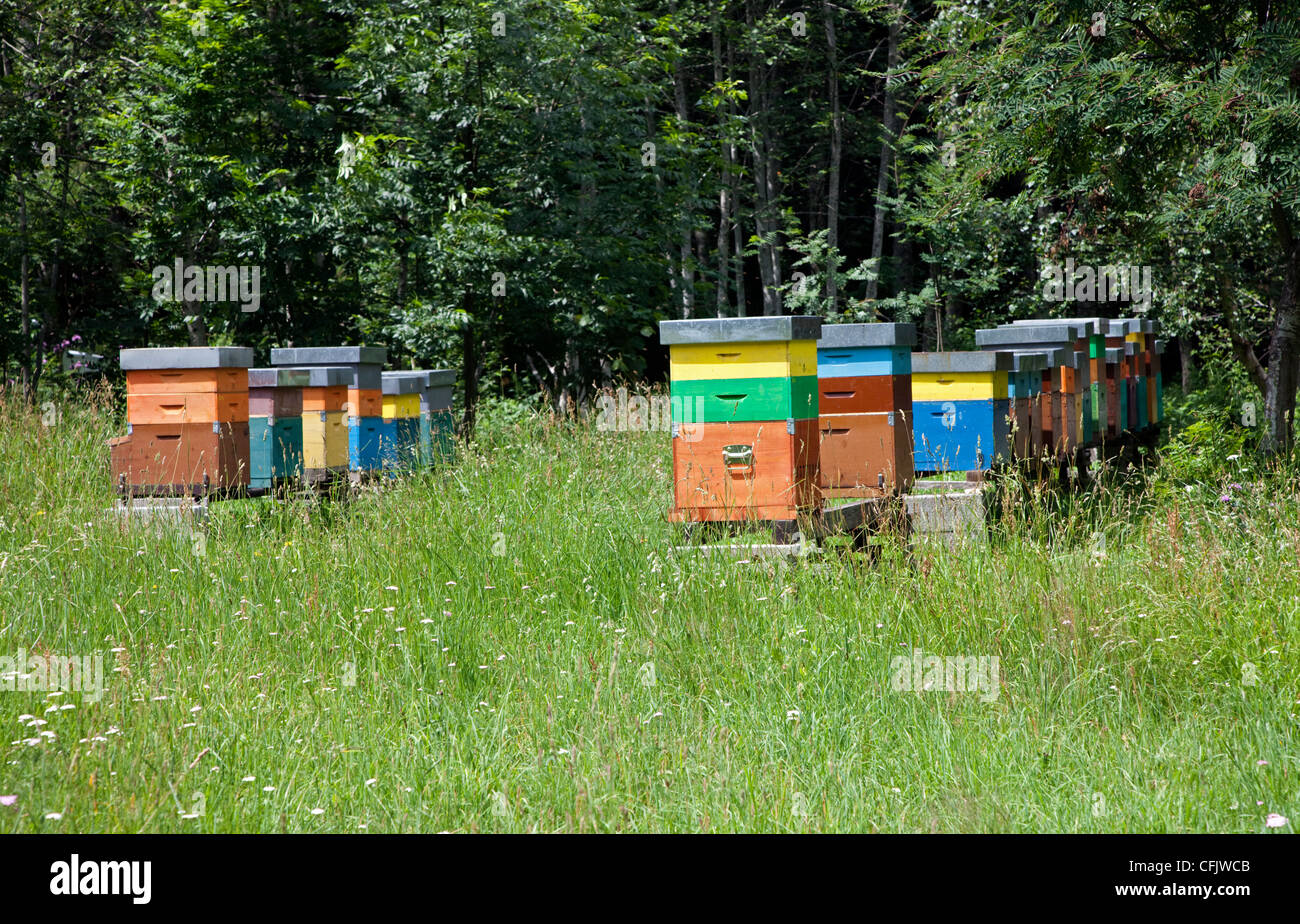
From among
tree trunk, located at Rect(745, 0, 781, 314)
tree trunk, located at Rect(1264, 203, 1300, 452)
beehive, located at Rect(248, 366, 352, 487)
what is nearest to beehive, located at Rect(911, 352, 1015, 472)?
tree trunk, located at Rect(1264, 203, 1300, 452)

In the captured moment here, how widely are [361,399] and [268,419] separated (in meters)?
1.03

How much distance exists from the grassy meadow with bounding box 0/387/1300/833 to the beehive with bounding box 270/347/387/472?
8.73ft

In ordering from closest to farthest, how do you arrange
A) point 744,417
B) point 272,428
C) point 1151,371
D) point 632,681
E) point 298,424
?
1. point 632,681
2. point 744,417
3. point 272,428
4. point 298,424
5. point 1151,371

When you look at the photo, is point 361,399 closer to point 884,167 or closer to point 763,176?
point 884,167

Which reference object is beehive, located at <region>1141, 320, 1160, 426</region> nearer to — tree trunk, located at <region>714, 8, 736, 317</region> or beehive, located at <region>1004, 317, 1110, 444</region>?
beehive, located at <region>1004, 317, 1110, 444</region>

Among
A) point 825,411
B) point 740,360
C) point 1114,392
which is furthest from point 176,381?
point 1114,392

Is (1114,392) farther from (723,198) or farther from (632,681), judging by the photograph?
(723,198)

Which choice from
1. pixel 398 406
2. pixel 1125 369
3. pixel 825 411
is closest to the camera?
pixel 825 411

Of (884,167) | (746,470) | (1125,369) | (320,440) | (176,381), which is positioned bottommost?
(746,470)

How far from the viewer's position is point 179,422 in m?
6.70

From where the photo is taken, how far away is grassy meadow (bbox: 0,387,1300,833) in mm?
2943

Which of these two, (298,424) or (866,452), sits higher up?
(298,424)

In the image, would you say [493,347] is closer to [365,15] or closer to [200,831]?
[365,15]

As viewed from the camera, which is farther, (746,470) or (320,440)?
(320,440)
